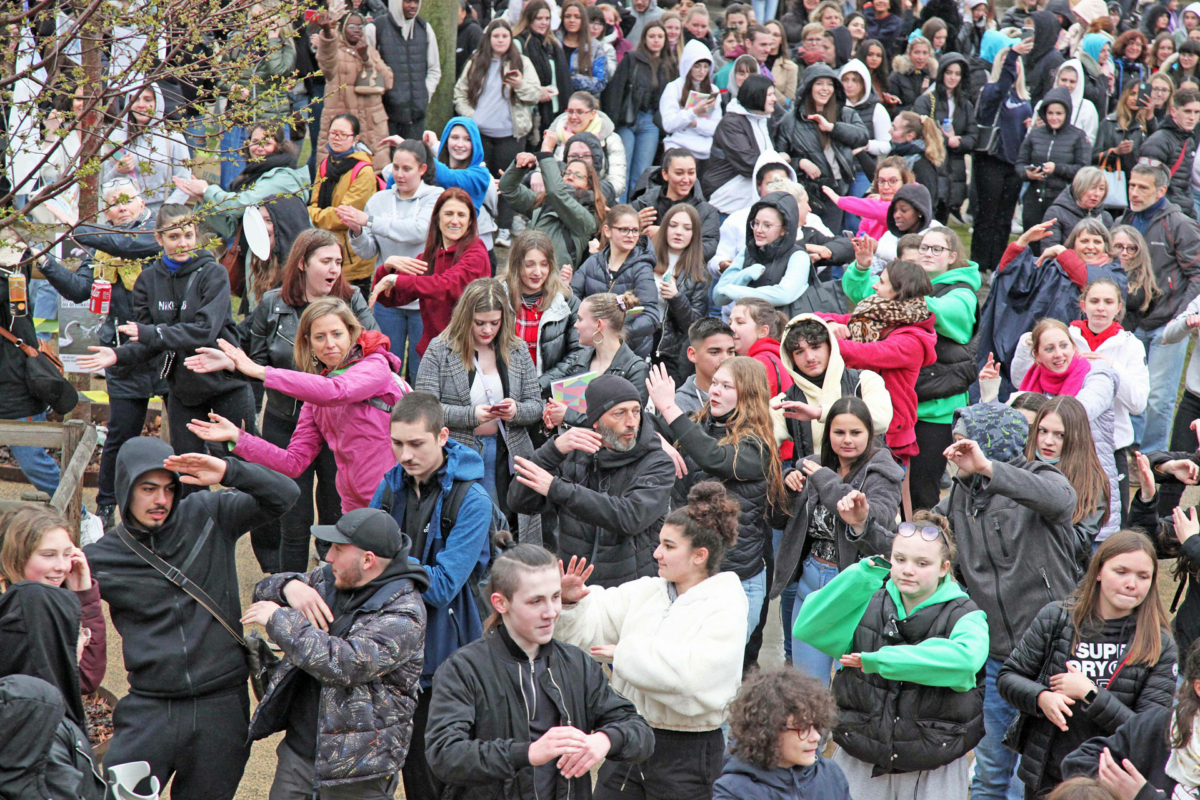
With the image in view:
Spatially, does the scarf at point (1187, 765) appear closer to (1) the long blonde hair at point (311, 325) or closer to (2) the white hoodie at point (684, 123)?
(1) the long blonde hair at point (311, 325)

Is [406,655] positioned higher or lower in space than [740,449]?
lower

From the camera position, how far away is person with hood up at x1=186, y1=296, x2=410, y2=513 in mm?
5840

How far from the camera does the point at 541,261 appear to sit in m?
6.99

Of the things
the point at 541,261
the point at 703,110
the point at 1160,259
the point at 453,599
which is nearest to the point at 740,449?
the point at 453,599

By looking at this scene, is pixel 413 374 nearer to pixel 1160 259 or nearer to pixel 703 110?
pixel 703 110

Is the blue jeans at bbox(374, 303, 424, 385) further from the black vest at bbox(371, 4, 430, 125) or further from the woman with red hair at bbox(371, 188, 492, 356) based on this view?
the black vest at bbox(371, 4, 430, 125)

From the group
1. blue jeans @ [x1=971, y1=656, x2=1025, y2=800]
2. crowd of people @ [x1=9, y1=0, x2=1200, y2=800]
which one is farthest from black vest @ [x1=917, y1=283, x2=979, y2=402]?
blue jeans @ [x1=971, y1=656, x2=1025, y2=800]

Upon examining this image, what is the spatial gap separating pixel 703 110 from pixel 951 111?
325cm

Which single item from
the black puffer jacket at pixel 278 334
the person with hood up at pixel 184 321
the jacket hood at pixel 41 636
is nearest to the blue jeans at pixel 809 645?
the black puffer jacket at pixel 278 334

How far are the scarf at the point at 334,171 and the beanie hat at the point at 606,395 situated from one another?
4.23 m

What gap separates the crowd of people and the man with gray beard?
0.02m

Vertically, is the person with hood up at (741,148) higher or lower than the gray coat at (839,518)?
higher

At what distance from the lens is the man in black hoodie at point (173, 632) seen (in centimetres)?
425

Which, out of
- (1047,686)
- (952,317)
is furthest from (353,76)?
(1047,686)
